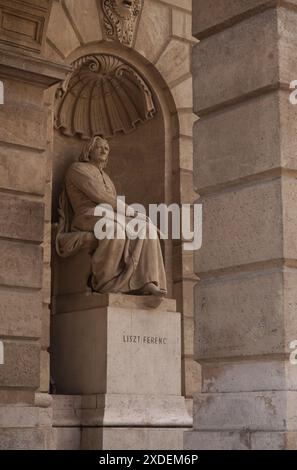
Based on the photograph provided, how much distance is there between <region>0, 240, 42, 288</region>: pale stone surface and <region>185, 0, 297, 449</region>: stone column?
3.88 metres

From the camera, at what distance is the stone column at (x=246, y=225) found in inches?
257

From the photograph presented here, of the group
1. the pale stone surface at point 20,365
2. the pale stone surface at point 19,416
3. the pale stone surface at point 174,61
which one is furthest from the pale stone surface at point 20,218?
the pale stone surface at point 174,61

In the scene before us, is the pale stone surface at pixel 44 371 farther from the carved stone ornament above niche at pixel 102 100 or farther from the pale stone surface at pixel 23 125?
the carved stone ornament above niche at pixel 102 100

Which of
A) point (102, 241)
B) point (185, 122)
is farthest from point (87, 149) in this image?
point (185, 122)

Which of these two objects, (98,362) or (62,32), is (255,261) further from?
(62,32)

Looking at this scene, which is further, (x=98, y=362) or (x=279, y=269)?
(x=98, y=362)

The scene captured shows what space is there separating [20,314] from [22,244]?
80 cm

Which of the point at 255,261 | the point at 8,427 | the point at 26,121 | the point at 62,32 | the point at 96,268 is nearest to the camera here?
the point at 255,261

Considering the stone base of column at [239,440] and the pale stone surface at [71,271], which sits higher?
the pale stone surface at [71,271]

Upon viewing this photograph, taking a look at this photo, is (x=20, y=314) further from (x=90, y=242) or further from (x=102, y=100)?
(x=102, y=100)

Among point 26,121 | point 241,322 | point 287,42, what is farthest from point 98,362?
point 287,42

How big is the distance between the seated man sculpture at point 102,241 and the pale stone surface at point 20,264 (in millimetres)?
1344

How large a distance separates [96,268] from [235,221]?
17.6 ft

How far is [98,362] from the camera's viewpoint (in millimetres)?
11695
